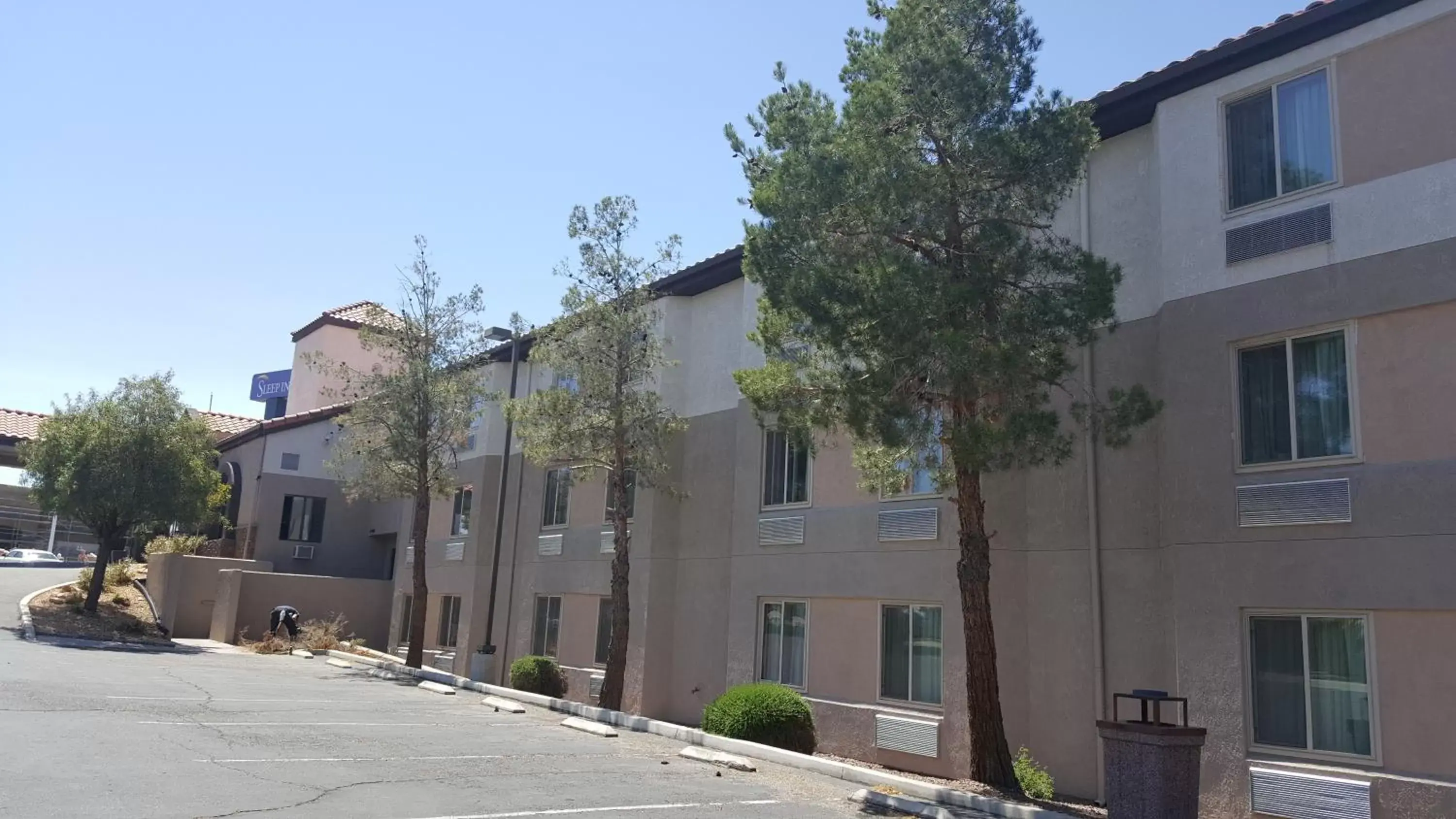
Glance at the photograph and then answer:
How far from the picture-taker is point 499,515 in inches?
1045

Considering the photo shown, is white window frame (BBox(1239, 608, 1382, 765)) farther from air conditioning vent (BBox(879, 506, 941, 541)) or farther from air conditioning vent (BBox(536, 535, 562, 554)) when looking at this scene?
air conditioning vent (BBox(536, 535, 562, 554))

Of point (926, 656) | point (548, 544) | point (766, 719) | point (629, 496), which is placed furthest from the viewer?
point (548, 544)

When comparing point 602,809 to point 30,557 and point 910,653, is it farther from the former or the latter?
point 30,557

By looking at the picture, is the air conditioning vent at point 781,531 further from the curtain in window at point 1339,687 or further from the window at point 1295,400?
the curtain in window at point 1339,687

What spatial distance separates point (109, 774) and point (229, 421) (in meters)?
37.6

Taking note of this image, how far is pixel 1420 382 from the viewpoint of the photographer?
36.4 feet

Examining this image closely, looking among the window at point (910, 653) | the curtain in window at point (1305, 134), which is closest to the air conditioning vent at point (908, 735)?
the window at point (910, 653)

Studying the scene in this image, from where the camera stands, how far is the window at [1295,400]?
38.5 feet

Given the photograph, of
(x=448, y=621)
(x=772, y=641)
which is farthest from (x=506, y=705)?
(x=448, y=621)

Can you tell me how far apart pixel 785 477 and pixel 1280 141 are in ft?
30.0

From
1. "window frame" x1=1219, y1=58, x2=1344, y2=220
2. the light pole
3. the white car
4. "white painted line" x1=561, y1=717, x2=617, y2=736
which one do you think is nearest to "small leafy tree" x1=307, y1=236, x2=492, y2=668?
the light pole

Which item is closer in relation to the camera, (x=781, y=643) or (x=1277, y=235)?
(x=1277, y=235)

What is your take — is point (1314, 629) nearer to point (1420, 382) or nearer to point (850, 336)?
point (1420, 382)

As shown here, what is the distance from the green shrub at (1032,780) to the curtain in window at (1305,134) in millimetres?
7445
